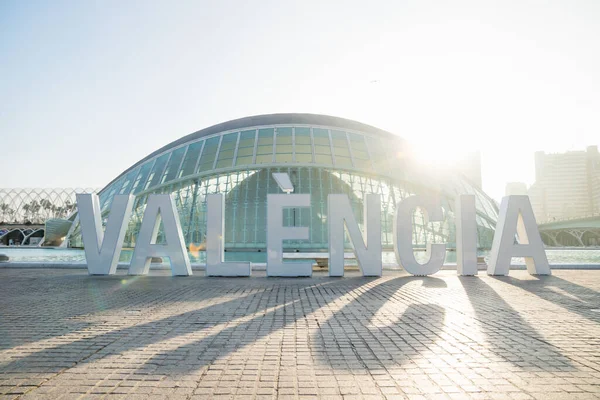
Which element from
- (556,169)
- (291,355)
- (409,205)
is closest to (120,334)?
(291,355)

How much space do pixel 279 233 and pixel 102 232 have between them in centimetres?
722

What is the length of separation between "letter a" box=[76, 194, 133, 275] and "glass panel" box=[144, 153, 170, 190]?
1308cm

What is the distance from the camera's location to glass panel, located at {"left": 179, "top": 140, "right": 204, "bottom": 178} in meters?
28.5

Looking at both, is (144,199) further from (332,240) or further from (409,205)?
(409,205)

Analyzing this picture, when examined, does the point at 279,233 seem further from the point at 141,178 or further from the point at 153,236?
the point at 141,178

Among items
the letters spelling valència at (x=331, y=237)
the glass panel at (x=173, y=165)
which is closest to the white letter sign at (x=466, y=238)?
the letters spelling valència at (x=331, y=237)

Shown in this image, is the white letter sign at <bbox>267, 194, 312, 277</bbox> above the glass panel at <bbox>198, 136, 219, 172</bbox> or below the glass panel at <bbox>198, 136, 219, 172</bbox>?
below

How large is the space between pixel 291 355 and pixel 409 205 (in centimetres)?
1160

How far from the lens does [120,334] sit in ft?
21.2

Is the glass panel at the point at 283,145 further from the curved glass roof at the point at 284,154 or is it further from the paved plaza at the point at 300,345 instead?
the paved plaza at the point at 300,345

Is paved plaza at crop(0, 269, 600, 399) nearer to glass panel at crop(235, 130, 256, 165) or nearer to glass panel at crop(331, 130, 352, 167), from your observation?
glass panel at crop(331, 130, 352, 167)

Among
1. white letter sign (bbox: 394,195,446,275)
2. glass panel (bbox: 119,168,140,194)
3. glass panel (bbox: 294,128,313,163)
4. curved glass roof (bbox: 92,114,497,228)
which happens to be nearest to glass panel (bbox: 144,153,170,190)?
curved glass roof (bbox: 92,114,497,228)

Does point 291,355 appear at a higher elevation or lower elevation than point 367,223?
lower

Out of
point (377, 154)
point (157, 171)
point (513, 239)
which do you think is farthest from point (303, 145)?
point (513, 239)
